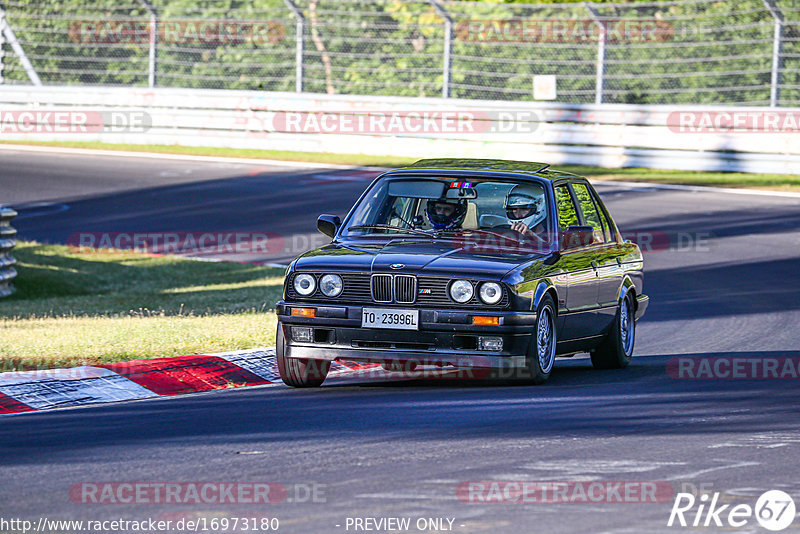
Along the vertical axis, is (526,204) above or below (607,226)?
above

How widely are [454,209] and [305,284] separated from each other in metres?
1.44

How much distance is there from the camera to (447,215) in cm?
952

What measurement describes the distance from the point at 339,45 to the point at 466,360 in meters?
21.1

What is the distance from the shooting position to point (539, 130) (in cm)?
2564

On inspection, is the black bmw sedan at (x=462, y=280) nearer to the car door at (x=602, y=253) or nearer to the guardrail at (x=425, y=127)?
the car door at (x=602, y=253)

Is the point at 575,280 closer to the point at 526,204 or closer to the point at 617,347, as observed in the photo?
the point at 526,204

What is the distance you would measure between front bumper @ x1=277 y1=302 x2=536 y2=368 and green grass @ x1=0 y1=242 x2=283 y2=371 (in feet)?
6.04

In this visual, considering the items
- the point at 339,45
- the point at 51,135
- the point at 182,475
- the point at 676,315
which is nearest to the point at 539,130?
the point at 339,45

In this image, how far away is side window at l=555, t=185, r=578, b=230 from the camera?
970 centimetres

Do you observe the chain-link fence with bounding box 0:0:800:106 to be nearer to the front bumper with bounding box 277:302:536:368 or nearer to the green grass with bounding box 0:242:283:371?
the green grass with bounding box 0:242:283:371

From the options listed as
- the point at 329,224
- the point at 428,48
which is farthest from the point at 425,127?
the point at 329,224

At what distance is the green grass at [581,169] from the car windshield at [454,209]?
1221 cm

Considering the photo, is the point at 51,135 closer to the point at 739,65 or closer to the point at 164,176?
the point at 164,176

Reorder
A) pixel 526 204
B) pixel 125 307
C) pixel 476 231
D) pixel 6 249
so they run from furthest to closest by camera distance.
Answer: pixel 6 249 → pixel 125 307 → pixel 526 204 → pixel 476 231
